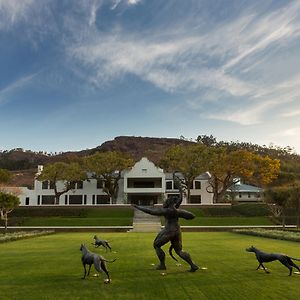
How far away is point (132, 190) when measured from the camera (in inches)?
2167

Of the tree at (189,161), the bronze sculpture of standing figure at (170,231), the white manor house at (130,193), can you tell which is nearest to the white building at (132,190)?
the white manor house at (130,193)

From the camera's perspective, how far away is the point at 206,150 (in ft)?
169

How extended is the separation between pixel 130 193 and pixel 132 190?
1.31m

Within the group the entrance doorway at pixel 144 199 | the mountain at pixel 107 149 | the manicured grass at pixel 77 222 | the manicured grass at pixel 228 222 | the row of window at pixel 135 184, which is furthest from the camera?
the mountain at pixel 107 149

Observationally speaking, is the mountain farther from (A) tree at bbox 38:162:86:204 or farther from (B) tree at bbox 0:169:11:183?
(B) tree at bbox 0:169:11:183

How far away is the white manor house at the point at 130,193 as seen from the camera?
56031 millimetres

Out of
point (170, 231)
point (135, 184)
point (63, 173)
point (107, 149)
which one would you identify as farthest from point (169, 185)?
point (107, 149)

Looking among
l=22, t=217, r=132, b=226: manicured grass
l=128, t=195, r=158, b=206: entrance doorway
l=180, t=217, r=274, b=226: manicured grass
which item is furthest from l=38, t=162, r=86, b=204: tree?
l=180, t=217, r=274, b=226: manicured grass

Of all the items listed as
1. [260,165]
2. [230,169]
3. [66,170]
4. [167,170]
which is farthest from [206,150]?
[66,170]

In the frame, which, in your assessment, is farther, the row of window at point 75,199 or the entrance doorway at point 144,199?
the row of window at point 75,199

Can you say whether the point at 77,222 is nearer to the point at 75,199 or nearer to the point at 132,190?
the point at 132,190

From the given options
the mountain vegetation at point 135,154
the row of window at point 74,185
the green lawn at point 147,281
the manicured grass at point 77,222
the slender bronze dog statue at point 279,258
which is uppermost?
the mountain vegetation at point 135,154

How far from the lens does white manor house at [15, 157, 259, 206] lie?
56031 millimetres

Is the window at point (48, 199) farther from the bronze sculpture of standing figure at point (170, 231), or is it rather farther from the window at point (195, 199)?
the bronze sculpture of standing figure at point (170, 231)
